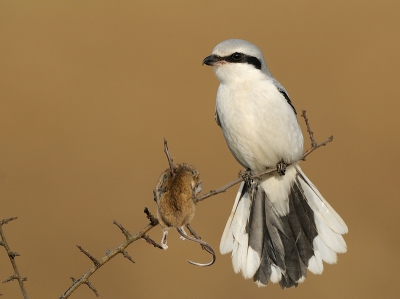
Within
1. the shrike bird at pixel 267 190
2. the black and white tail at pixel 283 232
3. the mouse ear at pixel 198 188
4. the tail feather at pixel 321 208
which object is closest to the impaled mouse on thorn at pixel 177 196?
A: the mouse ear at pixel 198 188

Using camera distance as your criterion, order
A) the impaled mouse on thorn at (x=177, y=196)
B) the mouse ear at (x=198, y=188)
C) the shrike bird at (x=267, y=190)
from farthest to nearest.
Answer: the shrike bird at (x=267, y=190)
the mouse ear at (x=198, y=188)
the impaled mouse on thorn at (x=177, y=196)

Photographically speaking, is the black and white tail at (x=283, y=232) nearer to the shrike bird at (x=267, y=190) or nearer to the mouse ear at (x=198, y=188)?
the shrike bird at (x=267, y=190)

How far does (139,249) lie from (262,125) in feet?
9.69

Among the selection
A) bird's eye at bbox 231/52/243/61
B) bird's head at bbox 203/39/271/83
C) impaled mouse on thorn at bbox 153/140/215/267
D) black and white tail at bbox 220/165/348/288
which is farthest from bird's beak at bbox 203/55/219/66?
impaled mouse on thorn at bbox 153/140/215/267

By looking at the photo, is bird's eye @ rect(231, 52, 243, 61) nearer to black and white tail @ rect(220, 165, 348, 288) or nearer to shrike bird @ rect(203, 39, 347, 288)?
shrike bird @ rect(203, 39, 347, 288)

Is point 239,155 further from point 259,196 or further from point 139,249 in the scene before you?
point 139,249

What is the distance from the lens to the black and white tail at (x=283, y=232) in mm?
3562

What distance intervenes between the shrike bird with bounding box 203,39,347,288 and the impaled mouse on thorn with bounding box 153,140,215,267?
3.96 feet

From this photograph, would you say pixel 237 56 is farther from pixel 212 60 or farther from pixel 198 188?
pixel 198 188

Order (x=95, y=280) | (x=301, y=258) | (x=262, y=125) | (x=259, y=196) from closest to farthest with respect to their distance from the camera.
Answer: (x=262, y=125) → (x=301, y=258) → (x=259, y=196) → (x=95, y=280)

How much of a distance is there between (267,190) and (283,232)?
0.30 m

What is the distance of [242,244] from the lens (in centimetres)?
362

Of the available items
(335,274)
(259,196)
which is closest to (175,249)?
(335,274)

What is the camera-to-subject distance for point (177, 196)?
83.8 inches
